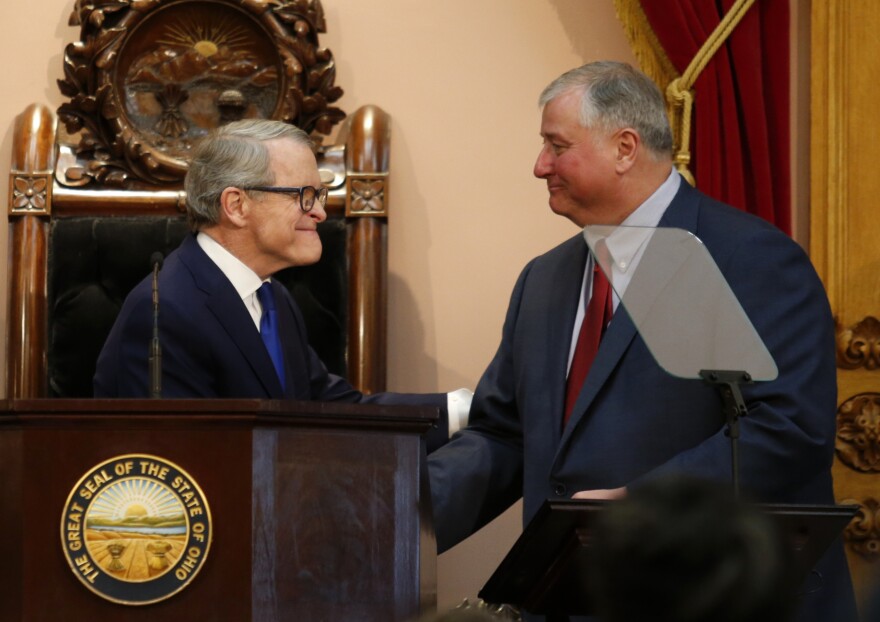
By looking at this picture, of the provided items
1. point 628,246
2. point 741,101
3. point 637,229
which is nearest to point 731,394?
point 628,246

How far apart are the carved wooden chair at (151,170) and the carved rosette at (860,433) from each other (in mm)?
1192

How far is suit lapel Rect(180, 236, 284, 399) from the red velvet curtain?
1482 millimetres

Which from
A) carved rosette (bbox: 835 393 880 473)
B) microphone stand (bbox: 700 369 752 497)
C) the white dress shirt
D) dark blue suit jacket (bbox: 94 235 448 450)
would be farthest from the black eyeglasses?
carved rosette (bbox: 835 393 880 473)

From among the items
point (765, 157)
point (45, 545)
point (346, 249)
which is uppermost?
point (765, 157)

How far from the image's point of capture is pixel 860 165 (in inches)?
151

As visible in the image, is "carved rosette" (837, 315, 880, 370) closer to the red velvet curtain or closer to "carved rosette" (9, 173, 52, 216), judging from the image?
the red velvet curtain

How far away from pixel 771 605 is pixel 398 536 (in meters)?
1.18

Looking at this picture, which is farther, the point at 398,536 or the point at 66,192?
the point at 66,192

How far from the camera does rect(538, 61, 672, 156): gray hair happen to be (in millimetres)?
3191

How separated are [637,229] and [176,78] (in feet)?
5.31

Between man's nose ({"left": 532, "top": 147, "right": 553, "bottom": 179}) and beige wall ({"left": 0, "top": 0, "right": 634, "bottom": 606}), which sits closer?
man's nose ({"left": 532, "top": 147, "right": 553, "bottom": 179})

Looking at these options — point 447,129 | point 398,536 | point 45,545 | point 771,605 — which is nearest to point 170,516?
point 45,545

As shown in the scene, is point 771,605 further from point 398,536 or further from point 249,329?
point 249,329

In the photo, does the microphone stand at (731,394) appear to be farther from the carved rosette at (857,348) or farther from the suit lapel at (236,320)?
the carved rosette at (857,348)
